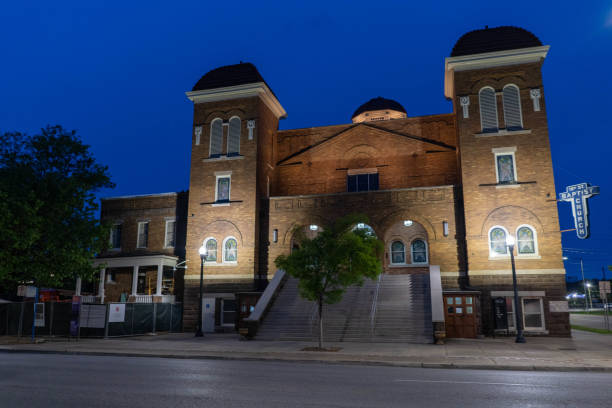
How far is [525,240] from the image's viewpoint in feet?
77.4

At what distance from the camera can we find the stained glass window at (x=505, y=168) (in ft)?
80.8

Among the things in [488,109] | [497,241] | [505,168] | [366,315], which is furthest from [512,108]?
→ [366,315]

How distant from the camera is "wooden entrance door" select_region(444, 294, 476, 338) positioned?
841 inches

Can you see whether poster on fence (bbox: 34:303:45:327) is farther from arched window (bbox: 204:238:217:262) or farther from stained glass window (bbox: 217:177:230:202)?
stained glass window (bbox: 217:177:230:202)

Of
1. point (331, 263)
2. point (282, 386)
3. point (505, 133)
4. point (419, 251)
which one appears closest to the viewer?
point (282, 386)

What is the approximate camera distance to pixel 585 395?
8344 mm

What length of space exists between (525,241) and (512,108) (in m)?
7.49

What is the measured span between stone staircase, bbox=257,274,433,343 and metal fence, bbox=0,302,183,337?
695cm

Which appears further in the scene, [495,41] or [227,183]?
[227,183]

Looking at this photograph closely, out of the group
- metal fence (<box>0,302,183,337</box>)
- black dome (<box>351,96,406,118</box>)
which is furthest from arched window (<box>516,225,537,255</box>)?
black dome (<box>351,96,406,118</box>)

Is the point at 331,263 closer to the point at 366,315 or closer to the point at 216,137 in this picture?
the point at 366,315

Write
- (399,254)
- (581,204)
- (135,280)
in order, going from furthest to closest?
(135,280), (399,254), (581,204)

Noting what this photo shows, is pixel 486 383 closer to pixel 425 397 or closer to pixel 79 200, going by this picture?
pixel 425 397

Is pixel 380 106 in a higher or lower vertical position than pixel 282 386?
higher
